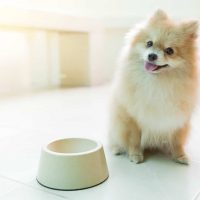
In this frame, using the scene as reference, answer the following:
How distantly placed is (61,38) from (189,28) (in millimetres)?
2418

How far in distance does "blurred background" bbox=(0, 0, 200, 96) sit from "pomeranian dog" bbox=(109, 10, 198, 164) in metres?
1.51

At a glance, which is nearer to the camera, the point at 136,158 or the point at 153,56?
the point at 153,56

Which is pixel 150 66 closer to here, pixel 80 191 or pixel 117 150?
pixel 117 150

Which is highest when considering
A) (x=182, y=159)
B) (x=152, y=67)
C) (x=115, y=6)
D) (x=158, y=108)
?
(x=115, y=6)

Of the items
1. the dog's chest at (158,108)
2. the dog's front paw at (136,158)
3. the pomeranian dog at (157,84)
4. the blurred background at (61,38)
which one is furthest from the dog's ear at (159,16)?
the blurred background at (61,38)

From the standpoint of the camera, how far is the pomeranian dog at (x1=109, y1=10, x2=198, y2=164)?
1.12 m

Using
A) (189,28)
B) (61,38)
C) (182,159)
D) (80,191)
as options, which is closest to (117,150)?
(182,159)

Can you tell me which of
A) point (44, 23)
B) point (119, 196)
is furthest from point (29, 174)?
point (44, 23)

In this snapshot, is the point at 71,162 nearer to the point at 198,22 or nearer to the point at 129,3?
the point at 198,22

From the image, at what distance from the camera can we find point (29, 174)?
1072 mm

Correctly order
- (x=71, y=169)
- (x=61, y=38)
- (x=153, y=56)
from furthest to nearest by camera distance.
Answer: (x=61, y=38)
(x=153, y=56)
(x=71, y=169)

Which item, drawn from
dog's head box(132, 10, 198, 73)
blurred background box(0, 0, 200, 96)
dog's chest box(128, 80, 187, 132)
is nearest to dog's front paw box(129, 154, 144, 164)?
dog's chest box(128, 80, 187, 132)

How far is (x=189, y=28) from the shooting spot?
113 cm

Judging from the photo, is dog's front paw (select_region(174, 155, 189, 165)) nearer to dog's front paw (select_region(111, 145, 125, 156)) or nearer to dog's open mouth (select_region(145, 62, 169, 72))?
dog's front paw (select_region(111, 145, 125, 156))
